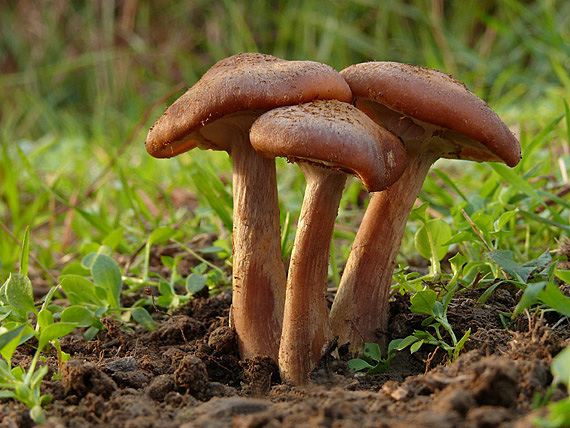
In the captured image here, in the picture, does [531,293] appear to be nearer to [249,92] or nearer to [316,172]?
[316,172]

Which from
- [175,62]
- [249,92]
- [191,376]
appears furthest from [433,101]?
[175,62]

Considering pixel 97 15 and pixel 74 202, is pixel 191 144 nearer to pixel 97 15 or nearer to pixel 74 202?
pixel 74 202

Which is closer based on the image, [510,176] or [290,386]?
[290,386]

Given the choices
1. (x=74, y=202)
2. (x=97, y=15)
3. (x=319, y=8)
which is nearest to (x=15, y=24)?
(x=97, y=15)

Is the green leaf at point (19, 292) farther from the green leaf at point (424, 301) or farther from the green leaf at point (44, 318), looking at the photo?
the green leaf at point (424, 301)

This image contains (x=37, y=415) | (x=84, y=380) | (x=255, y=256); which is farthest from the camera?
(x=255, y=256)

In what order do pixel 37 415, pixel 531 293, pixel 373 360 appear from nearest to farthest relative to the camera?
pixel 37 415, pixel 531 293, pixel 373 360

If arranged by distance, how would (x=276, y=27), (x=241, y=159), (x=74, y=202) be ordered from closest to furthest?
1. (x=241, y=159)
2. (x=74, y=202)
3. (x=276, y=27)
